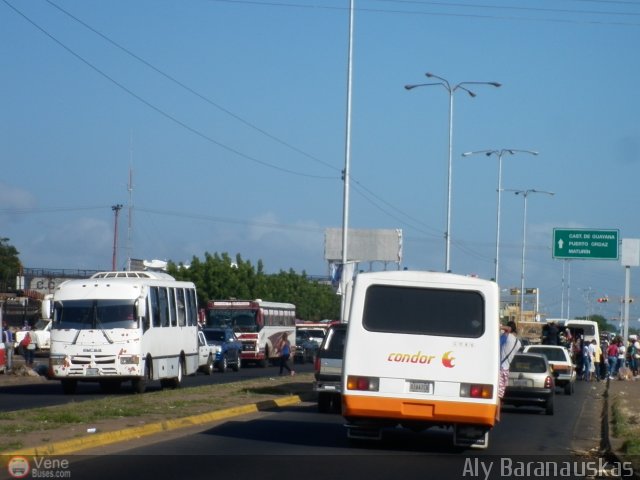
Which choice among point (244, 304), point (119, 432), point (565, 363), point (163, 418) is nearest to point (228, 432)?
point (163, 418)

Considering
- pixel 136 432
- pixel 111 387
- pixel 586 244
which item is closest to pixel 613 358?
pixel 586 244

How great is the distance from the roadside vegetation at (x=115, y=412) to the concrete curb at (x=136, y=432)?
0.22m

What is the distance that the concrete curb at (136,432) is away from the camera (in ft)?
46.2

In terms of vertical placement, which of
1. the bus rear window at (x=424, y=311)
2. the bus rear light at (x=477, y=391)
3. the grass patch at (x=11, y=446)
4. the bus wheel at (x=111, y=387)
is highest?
the bus rear window at (x=424, y=311)

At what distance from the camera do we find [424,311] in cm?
1630

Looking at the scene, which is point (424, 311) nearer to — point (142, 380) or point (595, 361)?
point (142, 380)

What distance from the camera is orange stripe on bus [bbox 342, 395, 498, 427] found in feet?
52.0

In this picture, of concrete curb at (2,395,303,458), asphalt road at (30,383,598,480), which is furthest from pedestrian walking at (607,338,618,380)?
asphalt road at (30,383,598,480)

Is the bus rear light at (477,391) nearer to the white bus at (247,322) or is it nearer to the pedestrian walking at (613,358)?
the pedestrian walking at (613,358)

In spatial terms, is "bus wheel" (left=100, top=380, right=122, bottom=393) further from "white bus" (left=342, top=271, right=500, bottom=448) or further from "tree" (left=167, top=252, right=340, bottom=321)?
"tree" (left=167, top=252, right=340, bottom=321)

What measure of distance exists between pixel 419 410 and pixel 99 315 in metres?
14.8

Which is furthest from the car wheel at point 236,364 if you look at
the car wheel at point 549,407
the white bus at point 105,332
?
the car wheel at point 549,407

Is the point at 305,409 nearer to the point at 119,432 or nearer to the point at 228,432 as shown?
the point at 228,432

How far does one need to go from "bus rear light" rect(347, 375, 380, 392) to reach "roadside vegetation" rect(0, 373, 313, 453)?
3.81m
